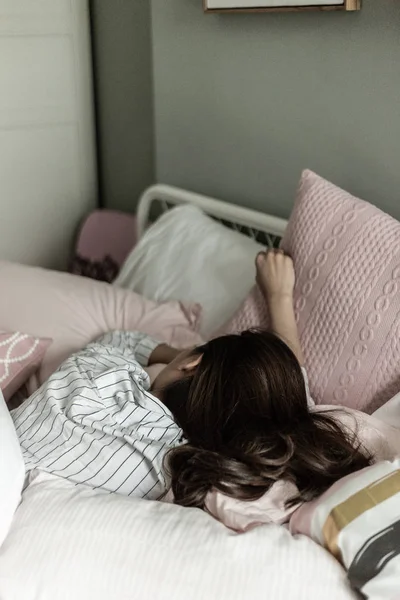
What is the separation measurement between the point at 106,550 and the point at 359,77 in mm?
1068

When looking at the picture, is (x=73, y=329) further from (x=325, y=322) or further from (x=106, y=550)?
(x=106, y=550)

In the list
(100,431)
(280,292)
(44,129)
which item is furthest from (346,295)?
(44,129)

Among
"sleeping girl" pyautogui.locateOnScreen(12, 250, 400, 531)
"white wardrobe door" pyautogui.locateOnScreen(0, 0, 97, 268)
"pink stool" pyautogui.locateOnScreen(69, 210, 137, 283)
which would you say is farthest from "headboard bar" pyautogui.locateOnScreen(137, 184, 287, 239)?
"sleeping girl" pyautogui.locateOnScreen(12, 250, 400, 531)

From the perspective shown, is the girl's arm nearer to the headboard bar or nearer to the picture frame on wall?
the headboard bar

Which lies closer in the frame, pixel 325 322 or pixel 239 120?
pixel 325 322

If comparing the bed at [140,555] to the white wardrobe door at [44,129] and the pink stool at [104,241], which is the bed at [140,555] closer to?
the pink stool at [104,241]

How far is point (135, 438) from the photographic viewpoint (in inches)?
47.5

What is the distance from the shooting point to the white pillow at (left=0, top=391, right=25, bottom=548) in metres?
1.02

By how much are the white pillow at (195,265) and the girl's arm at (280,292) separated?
0.22 meters

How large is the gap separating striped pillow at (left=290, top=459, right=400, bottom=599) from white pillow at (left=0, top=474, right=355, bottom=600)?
23 millimetres

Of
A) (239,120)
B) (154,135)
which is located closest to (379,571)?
(239,120)

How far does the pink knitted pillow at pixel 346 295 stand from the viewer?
4.27 feet

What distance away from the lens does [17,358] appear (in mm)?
1566

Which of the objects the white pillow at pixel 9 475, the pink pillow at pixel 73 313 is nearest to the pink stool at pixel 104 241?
the pink pillow at pixel 73 313
